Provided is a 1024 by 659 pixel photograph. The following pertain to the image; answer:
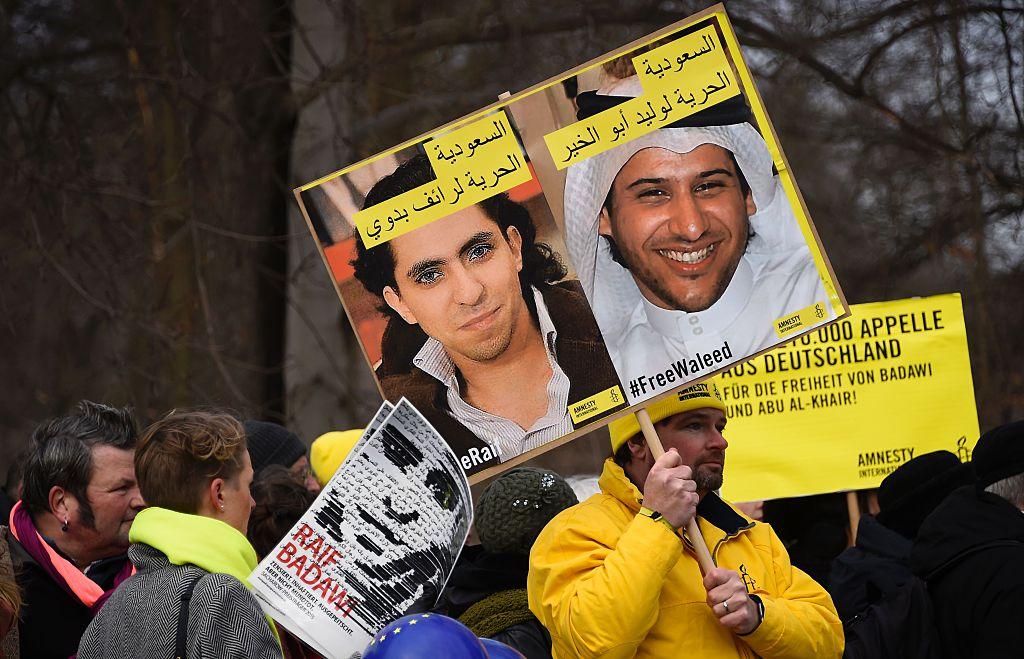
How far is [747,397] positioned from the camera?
244 inches

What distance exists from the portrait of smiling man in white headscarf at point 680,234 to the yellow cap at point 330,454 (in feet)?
6.17

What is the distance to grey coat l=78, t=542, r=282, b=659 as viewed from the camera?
3191 mm

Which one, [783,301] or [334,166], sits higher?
[334,166]

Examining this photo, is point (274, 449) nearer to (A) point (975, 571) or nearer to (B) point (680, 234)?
(B) point (680, 234)

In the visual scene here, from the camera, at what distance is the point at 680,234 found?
3.64 meters

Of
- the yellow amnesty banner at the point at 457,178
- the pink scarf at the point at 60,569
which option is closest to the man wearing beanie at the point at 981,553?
the yellow amnesty banner at the point at 457,178

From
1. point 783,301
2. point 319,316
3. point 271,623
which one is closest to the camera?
point 271,623

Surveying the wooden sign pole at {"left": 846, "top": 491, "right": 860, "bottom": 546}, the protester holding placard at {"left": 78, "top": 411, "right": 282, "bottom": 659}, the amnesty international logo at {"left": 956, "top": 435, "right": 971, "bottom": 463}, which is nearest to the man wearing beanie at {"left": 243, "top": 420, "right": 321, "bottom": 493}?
the protester holding placard at {"left": 78, "top": 411, "right": 282, "bottom": 659}

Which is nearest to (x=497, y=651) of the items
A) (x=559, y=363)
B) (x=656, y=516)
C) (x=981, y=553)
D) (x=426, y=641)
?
(x=426, y=641)

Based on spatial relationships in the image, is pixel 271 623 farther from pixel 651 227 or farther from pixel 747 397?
pixel 747 397

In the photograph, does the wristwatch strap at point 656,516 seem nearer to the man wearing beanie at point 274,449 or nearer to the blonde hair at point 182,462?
the blonde hair at point 182,462

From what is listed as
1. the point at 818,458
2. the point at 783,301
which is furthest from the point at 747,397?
the point at 783,301

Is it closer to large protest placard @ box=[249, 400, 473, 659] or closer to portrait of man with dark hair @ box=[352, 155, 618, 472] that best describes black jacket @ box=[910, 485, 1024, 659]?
portrait of man with dark hair @ box=[352, 155, 618, 472]

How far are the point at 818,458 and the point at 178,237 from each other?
591 cm
